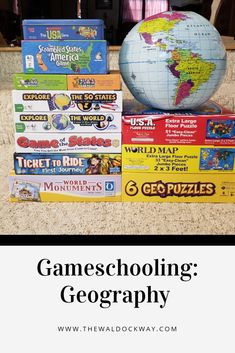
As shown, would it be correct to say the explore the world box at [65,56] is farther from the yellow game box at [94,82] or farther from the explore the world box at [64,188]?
the explore the world box at [64,188]

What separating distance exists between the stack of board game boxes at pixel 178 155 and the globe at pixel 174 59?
5cm

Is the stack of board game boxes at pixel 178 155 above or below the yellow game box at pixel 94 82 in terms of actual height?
below

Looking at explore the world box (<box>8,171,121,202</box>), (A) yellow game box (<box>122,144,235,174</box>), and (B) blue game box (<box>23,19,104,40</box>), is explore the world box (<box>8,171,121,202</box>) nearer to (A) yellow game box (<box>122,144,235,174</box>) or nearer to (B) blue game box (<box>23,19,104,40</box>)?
(A) yellow game box (<box>122,144,235,174</box>)

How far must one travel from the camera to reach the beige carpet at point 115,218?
880mm

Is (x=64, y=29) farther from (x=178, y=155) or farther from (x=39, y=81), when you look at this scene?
(x=178, y=155)

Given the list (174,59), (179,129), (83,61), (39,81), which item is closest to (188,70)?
(174,59)

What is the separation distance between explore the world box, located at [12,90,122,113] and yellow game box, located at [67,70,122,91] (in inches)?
0.5

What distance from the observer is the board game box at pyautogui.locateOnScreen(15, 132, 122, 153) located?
0.96 m

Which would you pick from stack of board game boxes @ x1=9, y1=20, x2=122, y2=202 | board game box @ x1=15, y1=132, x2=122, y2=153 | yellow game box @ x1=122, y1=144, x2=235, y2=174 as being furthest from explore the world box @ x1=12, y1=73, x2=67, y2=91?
yellow game box @ x1=122, y1=144, x2=235, y2=174

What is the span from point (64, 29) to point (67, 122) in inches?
8.7

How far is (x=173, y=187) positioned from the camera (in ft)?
3.26

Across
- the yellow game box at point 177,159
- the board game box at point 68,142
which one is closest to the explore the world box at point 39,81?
the board game box at point 68,142

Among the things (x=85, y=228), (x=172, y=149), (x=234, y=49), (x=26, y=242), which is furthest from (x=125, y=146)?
(x=234, y=49)

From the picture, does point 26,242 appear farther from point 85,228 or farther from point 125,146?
point 125,146
